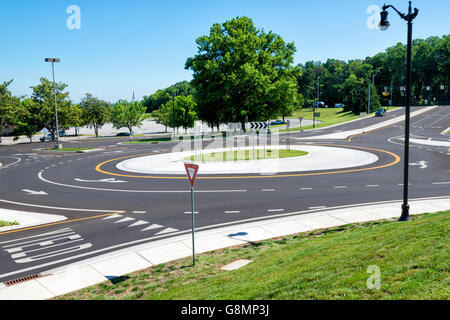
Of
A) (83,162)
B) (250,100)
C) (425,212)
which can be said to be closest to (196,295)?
(425,212)

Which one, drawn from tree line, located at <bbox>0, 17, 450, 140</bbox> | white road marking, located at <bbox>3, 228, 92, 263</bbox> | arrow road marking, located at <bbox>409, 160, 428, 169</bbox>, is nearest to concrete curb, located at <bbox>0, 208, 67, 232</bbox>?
white road marking, located at <bbox>3, 228, 92, 263</bbox>

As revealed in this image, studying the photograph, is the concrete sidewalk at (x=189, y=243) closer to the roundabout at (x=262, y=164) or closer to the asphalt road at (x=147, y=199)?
the asphalt road at (x=147, y=199)

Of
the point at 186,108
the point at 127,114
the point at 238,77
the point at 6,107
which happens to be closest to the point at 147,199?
the point at 238,77

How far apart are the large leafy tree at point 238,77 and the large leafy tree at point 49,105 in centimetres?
2393

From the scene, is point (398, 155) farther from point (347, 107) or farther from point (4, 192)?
point (347, 107)

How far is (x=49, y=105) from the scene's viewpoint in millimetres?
57844

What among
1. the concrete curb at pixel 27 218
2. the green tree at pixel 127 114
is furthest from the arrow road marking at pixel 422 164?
the green tree at pixel 127 114

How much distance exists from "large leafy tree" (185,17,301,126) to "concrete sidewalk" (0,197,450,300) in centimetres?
3468

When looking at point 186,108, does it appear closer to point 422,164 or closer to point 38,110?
point 38,110

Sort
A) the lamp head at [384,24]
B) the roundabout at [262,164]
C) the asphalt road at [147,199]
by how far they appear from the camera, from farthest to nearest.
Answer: the roundabout at [262,164] → the lamp head at [384,24] → the asphalt road at [147,199]

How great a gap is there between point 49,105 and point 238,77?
33.8m

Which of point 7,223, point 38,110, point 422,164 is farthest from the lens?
point 38,110

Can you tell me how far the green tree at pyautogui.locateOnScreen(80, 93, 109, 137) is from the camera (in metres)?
73.5

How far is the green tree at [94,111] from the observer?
2894 inches
